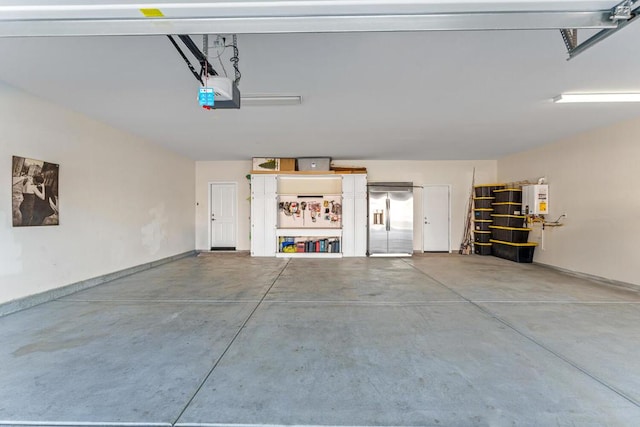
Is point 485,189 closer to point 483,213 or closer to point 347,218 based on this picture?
point 483,213

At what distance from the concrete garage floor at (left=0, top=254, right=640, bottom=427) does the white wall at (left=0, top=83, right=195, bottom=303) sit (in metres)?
0.60

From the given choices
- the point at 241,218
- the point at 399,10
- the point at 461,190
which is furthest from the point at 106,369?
the point at 461,190

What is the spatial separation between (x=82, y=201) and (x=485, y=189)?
9.17m

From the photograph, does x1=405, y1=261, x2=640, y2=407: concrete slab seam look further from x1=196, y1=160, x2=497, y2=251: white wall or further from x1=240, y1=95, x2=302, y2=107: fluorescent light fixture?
x1=196, y1=160, x2=497, y2=251: white wall

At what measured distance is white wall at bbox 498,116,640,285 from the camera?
4883mm

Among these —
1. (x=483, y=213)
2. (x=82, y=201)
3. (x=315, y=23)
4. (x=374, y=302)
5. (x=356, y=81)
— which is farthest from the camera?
(x=483, y=213)

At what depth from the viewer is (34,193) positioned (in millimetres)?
3947

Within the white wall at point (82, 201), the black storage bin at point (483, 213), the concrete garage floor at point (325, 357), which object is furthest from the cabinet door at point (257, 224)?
the black storage bin at point (483, 213)

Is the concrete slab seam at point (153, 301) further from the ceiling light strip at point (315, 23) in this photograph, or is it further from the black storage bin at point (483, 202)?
the black storage bin at point (483, 202)

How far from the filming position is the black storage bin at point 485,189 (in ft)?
26.9

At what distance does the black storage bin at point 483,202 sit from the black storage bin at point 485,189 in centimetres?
15

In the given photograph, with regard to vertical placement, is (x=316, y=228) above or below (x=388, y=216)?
below

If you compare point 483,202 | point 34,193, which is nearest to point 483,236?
point 483,202

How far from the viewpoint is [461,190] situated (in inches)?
352
